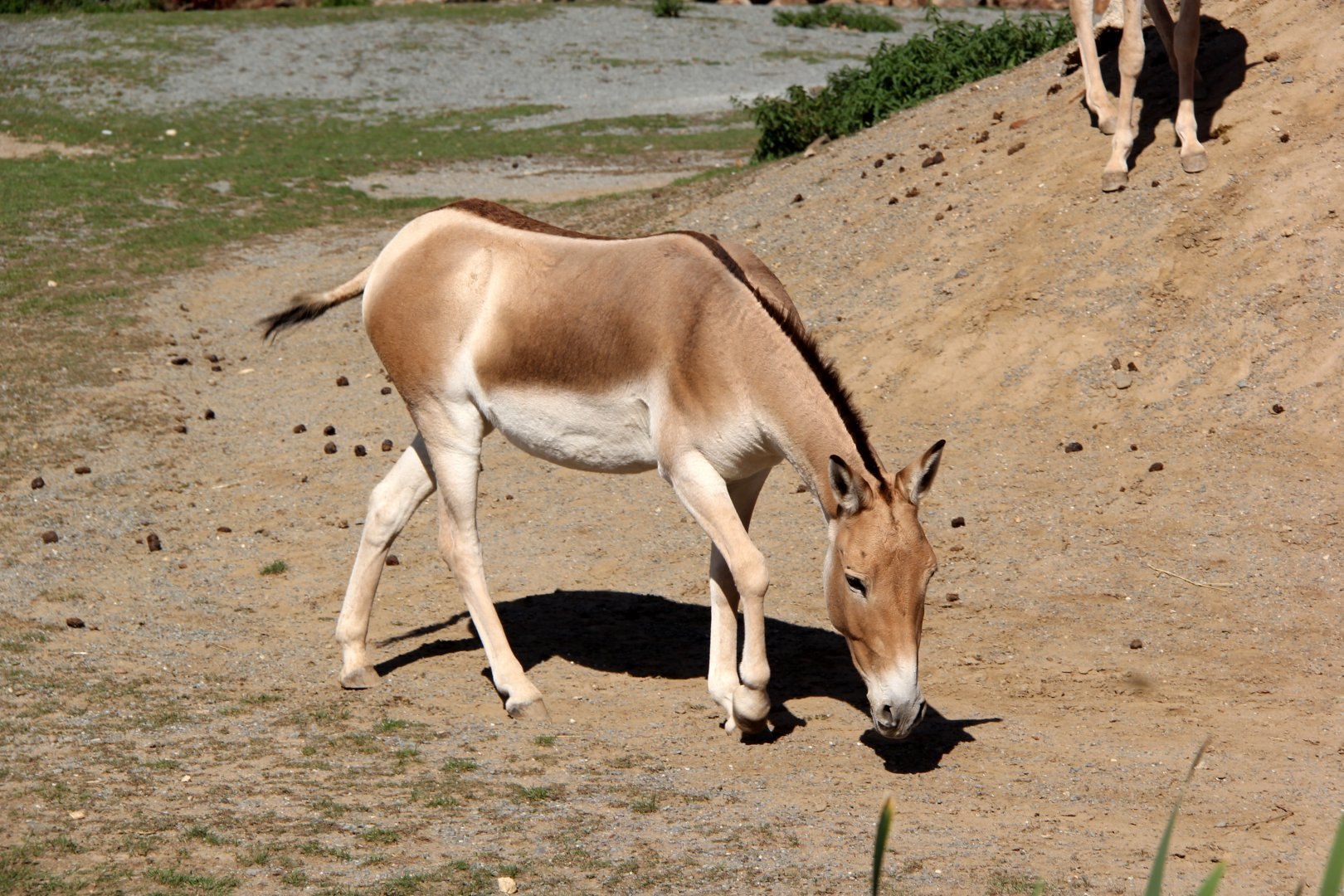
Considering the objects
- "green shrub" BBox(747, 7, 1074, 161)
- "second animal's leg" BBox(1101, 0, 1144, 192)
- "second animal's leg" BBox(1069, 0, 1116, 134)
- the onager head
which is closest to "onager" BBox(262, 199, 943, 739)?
the onager head

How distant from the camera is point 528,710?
702cm

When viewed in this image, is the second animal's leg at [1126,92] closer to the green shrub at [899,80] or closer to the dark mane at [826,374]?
the dark mane at [826,374]

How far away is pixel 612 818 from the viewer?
584 centimetres

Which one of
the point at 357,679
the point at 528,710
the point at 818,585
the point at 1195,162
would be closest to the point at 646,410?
the point at 528,710

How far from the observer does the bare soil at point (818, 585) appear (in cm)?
567

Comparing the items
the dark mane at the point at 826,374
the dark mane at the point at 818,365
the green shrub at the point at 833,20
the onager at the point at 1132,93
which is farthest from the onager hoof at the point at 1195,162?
the green shrub at the point at 833,20

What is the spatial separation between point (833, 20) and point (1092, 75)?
2932 cm

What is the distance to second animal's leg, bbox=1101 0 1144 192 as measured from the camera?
11258mm

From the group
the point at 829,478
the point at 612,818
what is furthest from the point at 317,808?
the point at 829,478

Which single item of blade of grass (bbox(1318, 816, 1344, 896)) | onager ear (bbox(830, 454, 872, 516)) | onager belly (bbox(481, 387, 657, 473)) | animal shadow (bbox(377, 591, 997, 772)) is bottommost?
animal shadow (bbox(377, 591, 997, 772))

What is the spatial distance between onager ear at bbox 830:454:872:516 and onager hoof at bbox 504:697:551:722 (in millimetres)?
→ 1938

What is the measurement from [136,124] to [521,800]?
22712 millimetres

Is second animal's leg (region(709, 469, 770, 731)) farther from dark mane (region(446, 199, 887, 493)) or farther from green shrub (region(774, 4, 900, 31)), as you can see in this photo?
green shrub (region(774, 4, 900, 31))

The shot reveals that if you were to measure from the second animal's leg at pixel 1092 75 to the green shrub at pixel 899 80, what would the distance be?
4979mm
